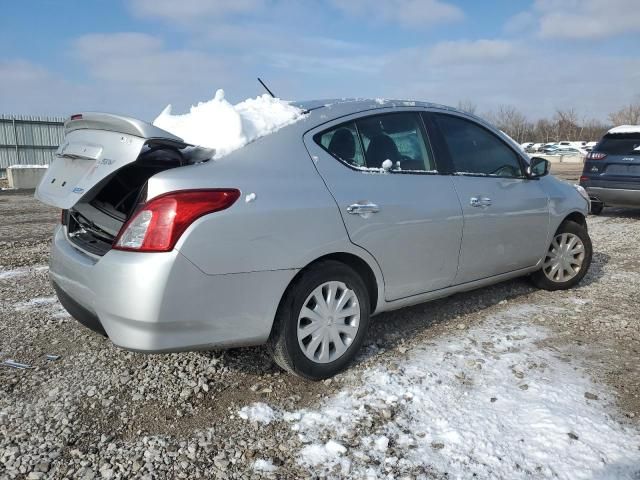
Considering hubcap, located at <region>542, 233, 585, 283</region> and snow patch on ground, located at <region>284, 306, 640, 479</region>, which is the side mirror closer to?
hubcap, located at <region>542, 233, 585, 283</region>

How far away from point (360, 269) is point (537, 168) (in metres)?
2.17

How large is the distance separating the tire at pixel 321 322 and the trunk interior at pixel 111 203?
0.94 meters

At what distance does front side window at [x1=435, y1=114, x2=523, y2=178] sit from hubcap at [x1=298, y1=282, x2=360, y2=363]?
140cm

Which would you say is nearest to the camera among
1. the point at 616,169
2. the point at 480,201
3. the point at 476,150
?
the point at 480,201

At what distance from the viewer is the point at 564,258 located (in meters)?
4.90

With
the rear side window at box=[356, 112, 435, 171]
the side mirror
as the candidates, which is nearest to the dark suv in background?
the side mirror

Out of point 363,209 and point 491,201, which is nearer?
point 363,209

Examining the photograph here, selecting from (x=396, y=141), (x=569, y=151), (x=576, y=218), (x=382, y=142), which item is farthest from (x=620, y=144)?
(x=569, y=151)

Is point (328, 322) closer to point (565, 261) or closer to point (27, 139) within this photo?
point (565, 261)

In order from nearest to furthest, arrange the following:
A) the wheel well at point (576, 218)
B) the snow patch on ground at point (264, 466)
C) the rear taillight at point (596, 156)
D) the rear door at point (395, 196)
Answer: the snow patch on ground at point (264, 466), the rear door at point (395, 196), the wheel well at point (576, 218), the rear taillight at point (596, 156)

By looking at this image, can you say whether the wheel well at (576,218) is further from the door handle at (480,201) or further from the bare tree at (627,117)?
the bare tree at (627,117)

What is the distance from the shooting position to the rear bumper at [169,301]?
2.45 m

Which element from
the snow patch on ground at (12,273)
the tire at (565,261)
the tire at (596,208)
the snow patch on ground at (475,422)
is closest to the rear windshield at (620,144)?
the tire at (596,208)

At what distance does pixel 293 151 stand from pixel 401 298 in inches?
48.8
